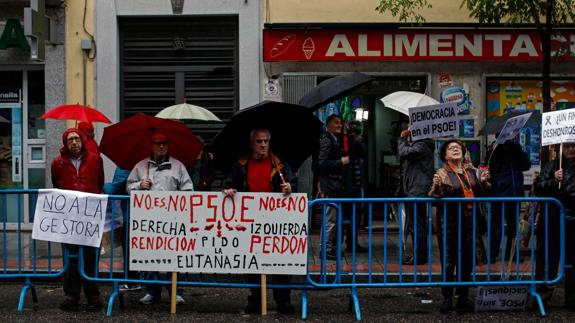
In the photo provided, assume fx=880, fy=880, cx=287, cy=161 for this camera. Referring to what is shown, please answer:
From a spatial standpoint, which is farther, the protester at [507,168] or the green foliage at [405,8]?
the green foliage at [405,8]

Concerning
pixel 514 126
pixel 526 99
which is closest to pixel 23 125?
pixel 526 99

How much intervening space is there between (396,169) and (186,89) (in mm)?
3679

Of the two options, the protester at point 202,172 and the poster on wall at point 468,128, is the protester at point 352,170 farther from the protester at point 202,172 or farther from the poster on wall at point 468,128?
the poster on wall at point 468,128

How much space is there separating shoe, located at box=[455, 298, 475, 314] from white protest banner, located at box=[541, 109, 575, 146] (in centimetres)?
176

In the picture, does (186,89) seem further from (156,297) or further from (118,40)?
(156,297)

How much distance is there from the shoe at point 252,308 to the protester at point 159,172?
96cm

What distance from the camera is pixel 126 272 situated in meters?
8.40

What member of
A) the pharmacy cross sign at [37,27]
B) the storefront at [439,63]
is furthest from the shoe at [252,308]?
the pharmacy cross sign at [37,27]

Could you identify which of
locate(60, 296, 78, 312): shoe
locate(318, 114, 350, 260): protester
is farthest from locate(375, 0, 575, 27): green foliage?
locate(60, 296, 78, 312): shoe

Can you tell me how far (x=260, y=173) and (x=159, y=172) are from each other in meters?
1.04

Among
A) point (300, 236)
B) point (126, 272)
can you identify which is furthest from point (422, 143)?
point (126, 272)

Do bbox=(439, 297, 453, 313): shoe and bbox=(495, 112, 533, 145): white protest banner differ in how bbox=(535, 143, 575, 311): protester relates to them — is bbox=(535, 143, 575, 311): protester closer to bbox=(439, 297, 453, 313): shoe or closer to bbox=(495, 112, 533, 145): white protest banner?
bbox=(495, 112, 533, 145): white protest banner

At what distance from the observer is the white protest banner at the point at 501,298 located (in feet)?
26.7

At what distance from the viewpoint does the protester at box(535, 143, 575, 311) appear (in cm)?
830
